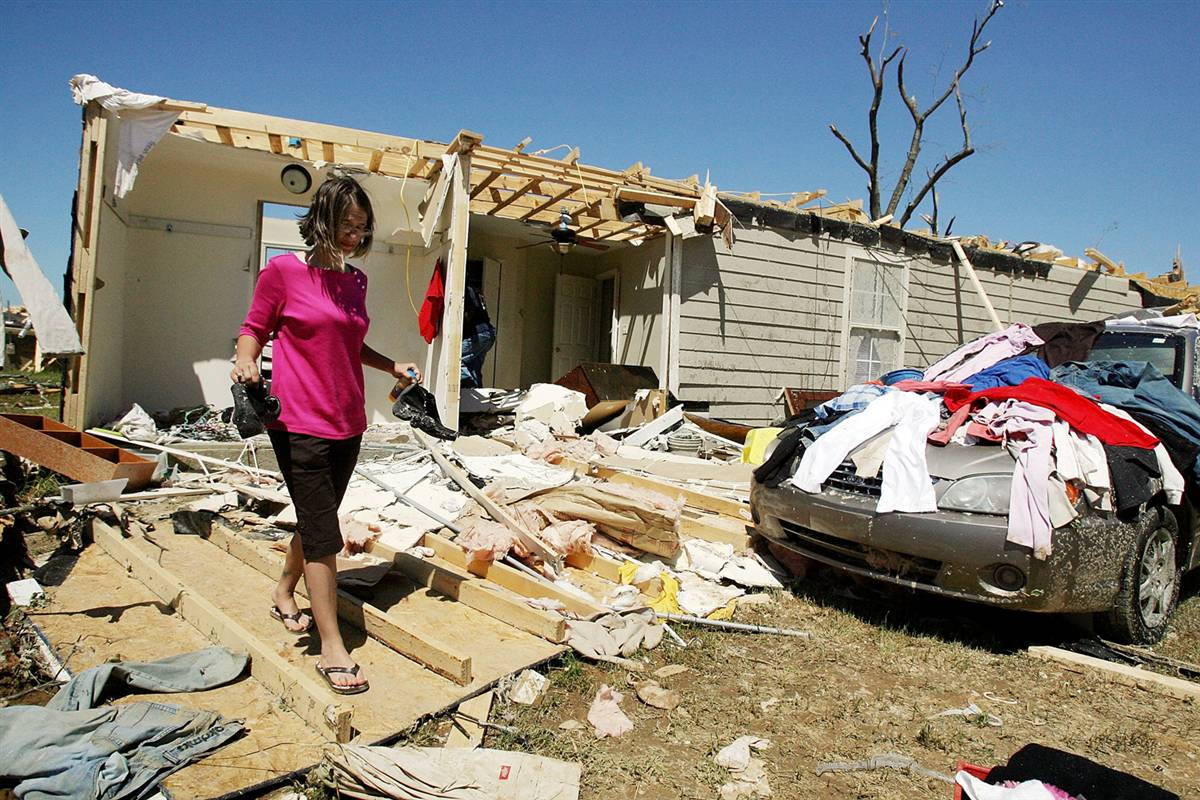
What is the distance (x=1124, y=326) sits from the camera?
5.38 metres

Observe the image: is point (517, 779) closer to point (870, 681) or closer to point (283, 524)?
point (870, 681)

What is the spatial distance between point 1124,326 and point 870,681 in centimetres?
385

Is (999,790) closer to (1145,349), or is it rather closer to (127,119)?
(1145,349)

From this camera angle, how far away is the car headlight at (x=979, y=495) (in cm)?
350

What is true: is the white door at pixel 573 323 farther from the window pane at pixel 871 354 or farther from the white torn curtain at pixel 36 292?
the white torn curtain at pixel 36 292

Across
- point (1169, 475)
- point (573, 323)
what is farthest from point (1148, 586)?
point (573, 323)

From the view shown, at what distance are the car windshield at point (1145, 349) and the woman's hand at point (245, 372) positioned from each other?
534 cm

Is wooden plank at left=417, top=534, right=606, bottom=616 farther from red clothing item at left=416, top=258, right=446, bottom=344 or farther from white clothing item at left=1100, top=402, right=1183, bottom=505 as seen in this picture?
red clothing item at left=416, top=258, right=446, bottom=344

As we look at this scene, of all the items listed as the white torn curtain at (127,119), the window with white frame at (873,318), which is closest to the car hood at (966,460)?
the white torn curtain at (127,119)

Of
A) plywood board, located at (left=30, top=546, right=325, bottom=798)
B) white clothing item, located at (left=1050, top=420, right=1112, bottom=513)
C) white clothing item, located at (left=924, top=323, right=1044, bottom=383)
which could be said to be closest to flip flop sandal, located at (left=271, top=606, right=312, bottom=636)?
plywood board, located at (left=30, top=546, right=325, bottom=798)

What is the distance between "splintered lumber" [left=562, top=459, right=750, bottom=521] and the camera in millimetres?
5805

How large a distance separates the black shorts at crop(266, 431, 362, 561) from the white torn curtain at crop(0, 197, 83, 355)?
1.34m

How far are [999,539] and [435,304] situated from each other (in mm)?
6740

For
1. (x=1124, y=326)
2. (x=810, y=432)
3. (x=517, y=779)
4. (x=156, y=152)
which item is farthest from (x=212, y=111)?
(x=1124, y=326)
